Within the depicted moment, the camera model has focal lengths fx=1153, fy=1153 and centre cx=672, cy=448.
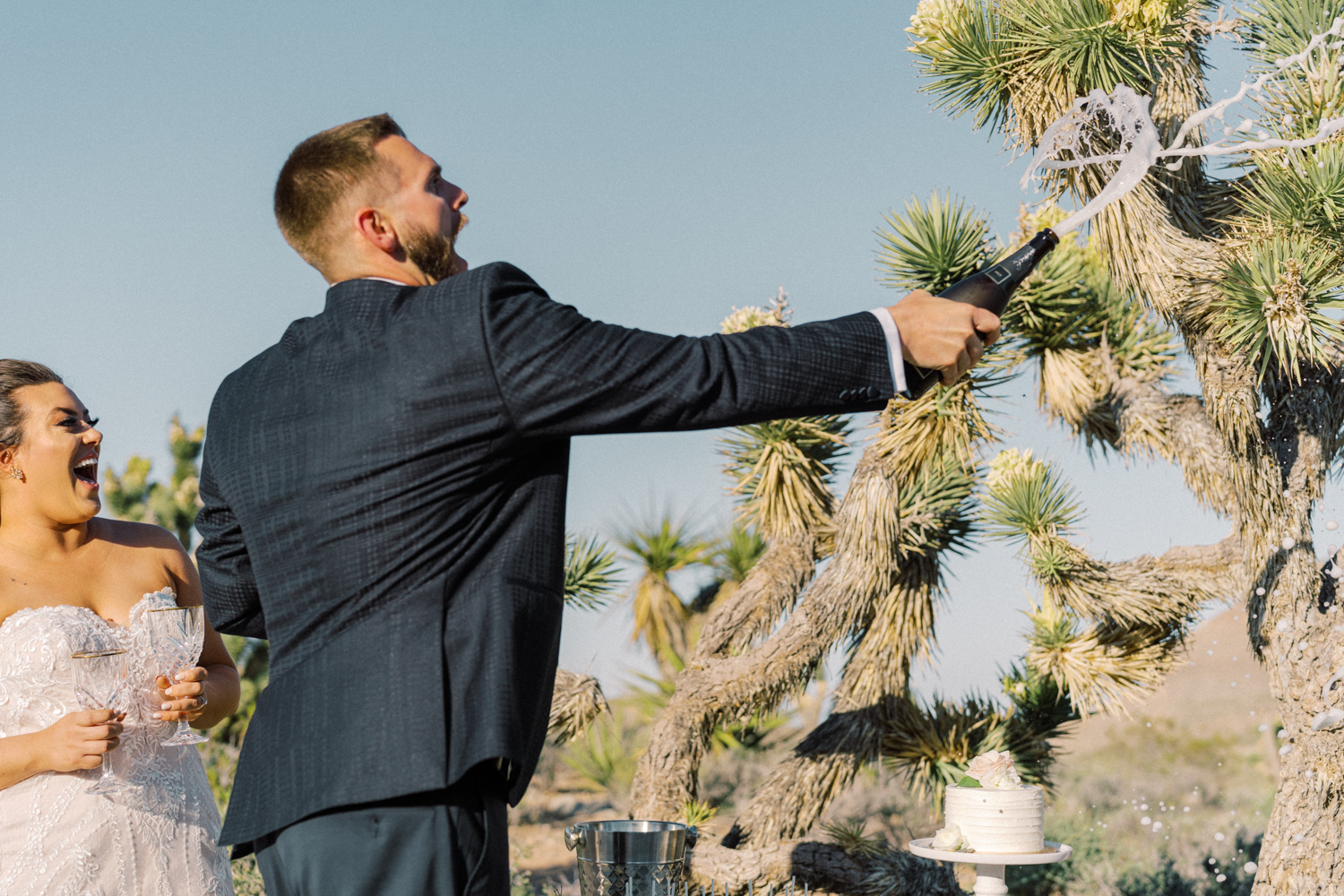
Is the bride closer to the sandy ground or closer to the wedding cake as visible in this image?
the wedding cake

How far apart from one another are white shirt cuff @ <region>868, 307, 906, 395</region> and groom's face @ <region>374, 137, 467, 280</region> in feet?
1.90

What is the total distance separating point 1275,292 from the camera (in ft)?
14.0

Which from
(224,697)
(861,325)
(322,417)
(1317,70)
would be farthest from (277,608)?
(1317,70)

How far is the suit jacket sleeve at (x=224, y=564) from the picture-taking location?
1.65 m

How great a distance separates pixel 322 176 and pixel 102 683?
152 cm

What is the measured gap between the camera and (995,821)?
4.50 metres

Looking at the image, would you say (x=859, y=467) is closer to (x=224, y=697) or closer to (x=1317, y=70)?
(x=1317, y=70)

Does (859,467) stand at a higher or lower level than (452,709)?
higher

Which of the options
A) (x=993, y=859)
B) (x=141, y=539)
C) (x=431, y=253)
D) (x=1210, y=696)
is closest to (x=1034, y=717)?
(x=993, y=859)

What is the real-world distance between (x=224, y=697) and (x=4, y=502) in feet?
2.43

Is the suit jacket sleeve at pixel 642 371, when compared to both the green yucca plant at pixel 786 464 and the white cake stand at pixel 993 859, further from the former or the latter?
the green yucca plant at pixel 786 464

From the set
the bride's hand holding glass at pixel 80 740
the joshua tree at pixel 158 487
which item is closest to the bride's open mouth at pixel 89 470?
the bride's hand holding glass at pixel 80 740

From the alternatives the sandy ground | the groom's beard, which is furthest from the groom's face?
the sandy ground

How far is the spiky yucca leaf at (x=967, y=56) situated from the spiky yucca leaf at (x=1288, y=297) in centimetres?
132
